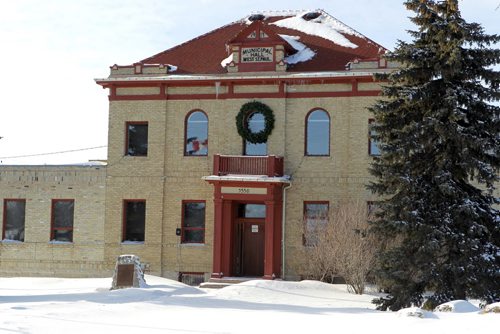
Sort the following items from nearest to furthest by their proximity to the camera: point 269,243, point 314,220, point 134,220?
point 314,220
point 269,243
point 134,220

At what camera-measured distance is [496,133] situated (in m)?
19.6

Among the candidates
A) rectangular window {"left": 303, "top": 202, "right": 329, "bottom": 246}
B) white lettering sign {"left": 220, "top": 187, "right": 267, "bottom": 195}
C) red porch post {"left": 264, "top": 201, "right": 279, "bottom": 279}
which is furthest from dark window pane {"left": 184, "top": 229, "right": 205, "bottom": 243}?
rectangular window {"left": 303, "top": 202, "right": 329, "bottom": 246}

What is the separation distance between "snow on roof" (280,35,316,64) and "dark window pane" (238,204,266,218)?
5870 mm

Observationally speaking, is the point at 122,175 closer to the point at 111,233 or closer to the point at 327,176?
the point at 111,233

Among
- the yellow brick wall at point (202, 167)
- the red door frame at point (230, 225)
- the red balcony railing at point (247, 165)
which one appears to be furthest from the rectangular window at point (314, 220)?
the red balcony railing at point (247, 165)

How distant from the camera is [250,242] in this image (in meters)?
30.9

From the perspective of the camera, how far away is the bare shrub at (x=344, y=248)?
25.4 m

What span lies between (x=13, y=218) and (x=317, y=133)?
13.4 metres

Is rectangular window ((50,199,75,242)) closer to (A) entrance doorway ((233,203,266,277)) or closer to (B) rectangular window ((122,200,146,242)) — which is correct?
(B) rectangular window ((122,200,146,242))

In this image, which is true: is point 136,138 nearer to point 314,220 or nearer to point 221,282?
point 221,282

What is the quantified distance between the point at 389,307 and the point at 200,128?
46.7 ft

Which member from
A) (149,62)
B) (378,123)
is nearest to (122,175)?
(149,62)

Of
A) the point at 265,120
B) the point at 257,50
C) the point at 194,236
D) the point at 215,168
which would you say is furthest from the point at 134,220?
the point at 257,50

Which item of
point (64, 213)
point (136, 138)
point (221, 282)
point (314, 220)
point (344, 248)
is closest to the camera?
point (344, 248)
